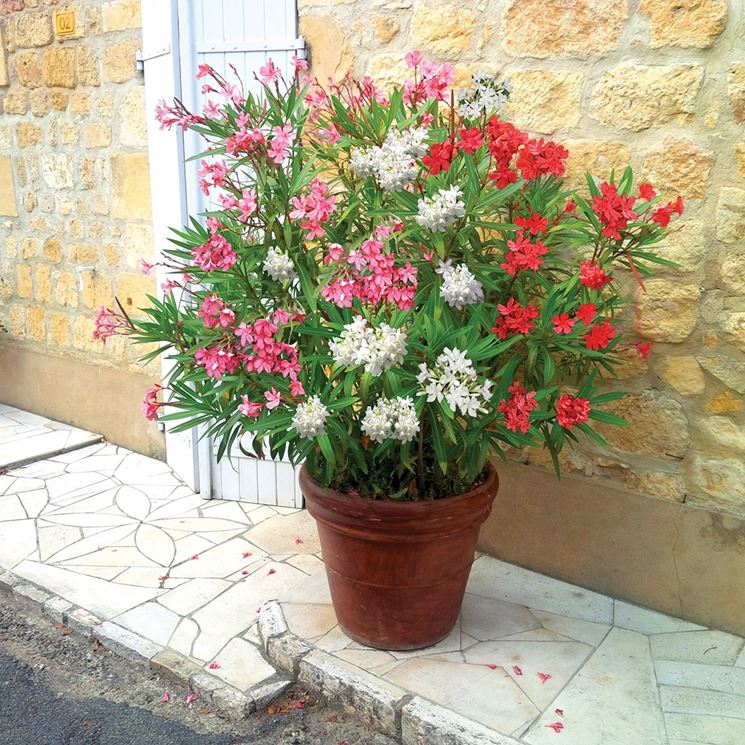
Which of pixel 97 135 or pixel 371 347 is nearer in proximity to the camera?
pixel 371 347

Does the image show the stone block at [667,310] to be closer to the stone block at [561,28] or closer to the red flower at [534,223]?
the red flower at [534,223]

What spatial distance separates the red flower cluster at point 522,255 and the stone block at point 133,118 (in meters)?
2.77

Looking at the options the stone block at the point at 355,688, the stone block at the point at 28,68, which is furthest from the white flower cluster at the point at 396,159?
the stone block at the point at 28,68

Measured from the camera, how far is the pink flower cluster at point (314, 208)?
2445 millimetres

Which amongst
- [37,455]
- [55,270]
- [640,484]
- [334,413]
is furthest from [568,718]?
[55,270]

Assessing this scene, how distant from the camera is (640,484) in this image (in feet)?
10.4

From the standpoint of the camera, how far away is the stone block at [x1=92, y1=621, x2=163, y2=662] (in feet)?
9.88

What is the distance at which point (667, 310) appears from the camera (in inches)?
118

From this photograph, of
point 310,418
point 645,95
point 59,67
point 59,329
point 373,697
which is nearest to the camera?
point 310,418

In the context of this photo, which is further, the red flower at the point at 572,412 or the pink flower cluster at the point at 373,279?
the red flower at the point at 572,412

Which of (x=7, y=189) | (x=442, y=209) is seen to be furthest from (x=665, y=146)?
(x=7, y=189)

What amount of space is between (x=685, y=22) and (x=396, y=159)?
1.18 meters

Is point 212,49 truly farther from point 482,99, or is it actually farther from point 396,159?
point 396,159

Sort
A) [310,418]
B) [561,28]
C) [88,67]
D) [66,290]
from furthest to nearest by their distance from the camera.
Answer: [66,290] < [88,67] < [561,28] < [310,418]
